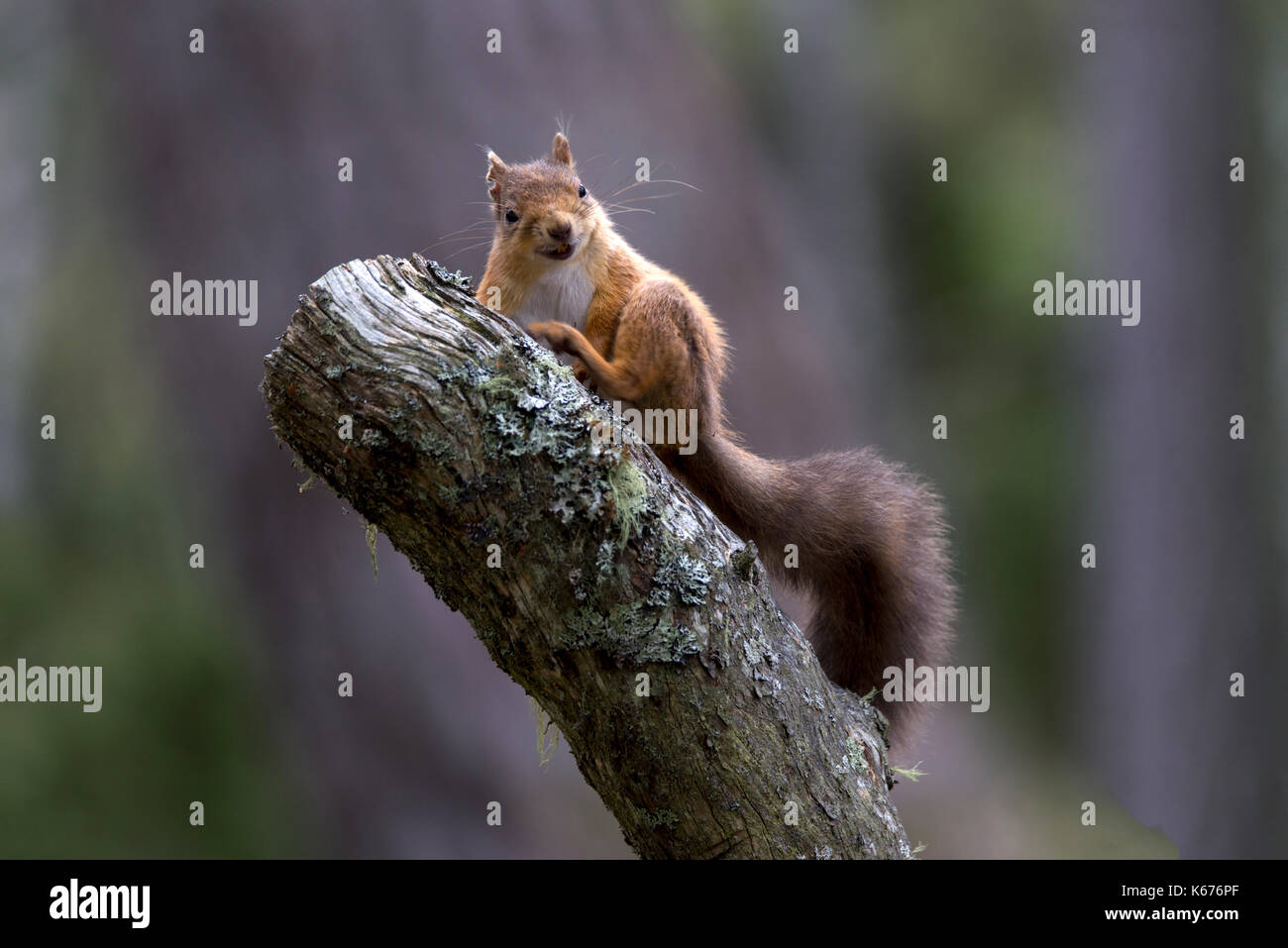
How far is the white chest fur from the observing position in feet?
8.64

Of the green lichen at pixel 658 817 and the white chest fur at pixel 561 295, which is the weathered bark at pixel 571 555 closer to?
the green lichen at pixel 658 817

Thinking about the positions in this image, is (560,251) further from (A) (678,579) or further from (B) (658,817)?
(B) (658,817)

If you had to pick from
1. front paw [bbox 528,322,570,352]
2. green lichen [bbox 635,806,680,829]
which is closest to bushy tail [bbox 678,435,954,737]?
front paw [bbox 528,322,570,352]

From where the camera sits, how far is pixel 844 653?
2.77 meters

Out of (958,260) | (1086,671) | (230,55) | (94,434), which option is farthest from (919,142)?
(94,434)

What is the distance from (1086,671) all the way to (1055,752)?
546 mm

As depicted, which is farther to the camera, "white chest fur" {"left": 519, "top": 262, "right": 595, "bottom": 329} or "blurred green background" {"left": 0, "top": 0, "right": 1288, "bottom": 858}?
"blurred green background" {"left": 0, "top": 0, "right": 1288, "bottom": 858}

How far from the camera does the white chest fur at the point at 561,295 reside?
2633 millimetres

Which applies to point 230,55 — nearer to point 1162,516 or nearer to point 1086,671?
point 1162,516

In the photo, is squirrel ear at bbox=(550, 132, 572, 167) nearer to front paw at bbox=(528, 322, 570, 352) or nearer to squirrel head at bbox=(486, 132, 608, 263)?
squirrel head at bbox=(486, 132, 608, 263)

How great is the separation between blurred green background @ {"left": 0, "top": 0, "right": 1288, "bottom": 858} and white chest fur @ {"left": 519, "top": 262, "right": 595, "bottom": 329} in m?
2.33

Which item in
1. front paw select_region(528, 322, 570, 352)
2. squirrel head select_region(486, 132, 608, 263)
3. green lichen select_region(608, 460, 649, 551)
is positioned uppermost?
squirrel head select_region(486, 132, 608, 263)

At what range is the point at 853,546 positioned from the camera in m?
2.71

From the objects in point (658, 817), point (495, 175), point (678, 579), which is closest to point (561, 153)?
point (495, 175)
